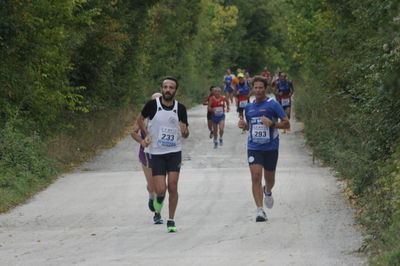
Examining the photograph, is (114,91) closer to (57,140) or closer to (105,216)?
(57,140)

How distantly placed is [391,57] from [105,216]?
624 centimetres

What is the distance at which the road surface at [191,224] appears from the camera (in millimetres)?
9469

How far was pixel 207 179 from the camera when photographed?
59.4 ft

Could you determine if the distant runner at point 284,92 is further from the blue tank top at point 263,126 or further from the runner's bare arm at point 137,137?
the runner's bare arm at point 137,137

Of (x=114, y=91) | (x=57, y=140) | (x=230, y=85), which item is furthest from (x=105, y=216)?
(x=230, y=85)

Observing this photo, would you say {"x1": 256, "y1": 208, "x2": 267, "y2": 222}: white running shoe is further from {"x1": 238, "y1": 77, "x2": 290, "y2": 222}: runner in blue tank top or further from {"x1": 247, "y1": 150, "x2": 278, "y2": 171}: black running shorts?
{"x1": 247, "y1": 150, "x2": 278, "y2": 171}: black running shorts

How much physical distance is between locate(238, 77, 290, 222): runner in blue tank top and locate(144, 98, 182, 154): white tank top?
1.32 metres

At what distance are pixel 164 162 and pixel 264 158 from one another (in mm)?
1675

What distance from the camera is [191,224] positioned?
475 inches

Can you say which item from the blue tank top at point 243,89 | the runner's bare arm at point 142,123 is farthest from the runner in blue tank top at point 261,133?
the blue tank top at point 243,89

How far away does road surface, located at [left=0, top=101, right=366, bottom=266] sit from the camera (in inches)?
373

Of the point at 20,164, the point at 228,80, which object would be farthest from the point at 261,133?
the point at 228,80

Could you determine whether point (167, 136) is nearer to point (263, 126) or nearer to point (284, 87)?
point (263, 126)

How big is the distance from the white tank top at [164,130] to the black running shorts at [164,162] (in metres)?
0.05
